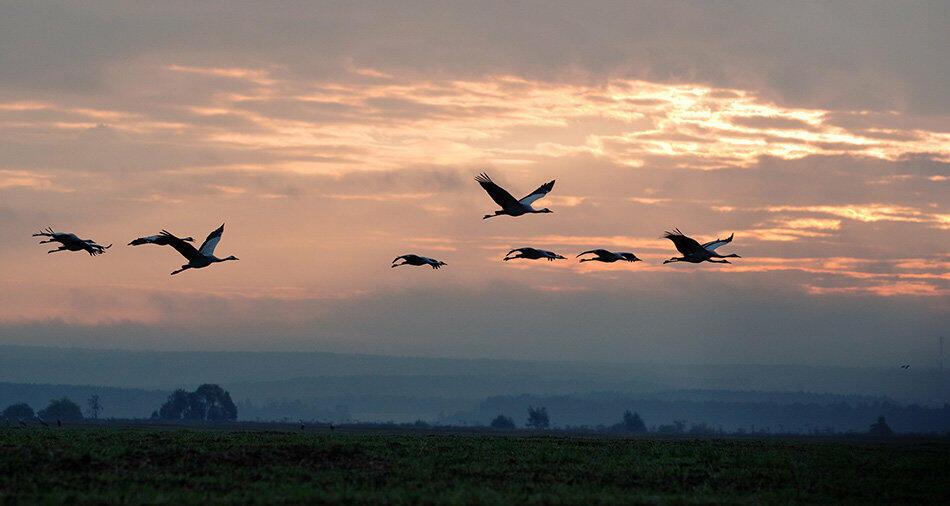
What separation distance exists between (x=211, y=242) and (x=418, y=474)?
17177 millimetres

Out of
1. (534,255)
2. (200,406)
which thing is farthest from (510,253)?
(200,406)

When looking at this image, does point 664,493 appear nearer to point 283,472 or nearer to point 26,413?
point 283,472

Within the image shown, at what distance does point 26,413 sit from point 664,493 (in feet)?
459

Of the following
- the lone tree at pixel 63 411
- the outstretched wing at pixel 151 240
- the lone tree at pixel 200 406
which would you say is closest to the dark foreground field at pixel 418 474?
the outstretched wing at pixel 151 240

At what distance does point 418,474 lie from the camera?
109ft

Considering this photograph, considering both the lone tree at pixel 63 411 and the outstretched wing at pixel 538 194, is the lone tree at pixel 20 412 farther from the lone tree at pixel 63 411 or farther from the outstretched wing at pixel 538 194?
the outstretched wing at pixel 538 194

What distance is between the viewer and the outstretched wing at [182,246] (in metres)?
40.5

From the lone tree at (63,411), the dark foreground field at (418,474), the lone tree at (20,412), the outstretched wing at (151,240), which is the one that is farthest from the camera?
the lone tree at (63,411)

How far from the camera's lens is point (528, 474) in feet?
113

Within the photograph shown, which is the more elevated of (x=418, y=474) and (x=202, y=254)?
(x=202, y=254)

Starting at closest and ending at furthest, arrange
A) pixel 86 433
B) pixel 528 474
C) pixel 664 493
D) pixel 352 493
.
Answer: pixel 352 493 → pixel 664 493 → pixel 528 474 → pixel 86 433

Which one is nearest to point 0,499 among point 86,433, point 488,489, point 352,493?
point 352,493

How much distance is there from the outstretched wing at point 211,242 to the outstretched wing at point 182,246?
52cm

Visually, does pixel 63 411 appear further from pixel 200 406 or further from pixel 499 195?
pixel 499 195
